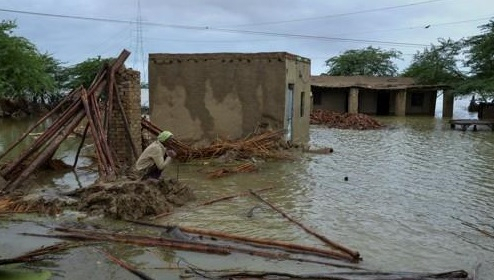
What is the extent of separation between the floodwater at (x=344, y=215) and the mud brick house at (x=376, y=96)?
24.8m

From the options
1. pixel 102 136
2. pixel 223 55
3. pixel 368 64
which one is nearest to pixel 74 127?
pixel 102 136

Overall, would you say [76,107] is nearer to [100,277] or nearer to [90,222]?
[90,222]

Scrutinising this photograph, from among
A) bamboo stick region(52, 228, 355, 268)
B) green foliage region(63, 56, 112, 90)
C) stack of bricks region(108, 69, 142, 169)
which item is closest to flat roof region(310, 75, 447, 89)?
green foliage region(63, 56, 112, 90)

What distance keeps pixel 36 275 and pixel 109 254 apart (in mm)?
1265

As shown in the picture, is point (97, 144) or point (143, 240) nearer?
point (143, 240)

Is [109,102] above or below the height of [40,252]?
above

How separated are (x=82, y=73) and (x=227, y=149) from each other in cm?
3608

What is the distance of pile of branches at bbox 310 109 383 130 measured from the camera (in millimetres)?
30639

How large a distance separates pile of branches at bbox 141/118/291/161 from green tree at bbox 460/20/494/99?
71.7ft

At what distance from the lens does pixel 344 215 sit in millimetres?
9391

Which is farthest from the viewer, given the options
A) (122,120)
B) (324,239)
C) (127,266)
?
(122,120)

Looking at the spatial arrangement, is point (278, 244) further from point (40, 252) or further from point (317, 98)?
point (317, 98)

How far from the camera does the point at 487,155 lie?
18.7 metres

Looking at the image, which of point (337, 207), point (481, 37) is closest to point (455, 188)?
point (337, 207)
